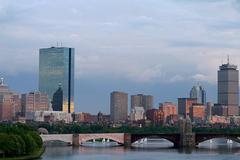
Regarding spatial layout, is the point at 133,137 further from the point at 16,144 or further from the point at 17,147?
the point at 17,147

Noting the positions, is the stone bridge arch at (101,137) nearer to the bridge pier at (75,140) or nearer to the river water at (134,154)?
the bridge pier at (75,140)

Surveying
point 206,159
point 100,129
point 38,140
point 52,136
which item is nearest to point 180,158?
point 206,159

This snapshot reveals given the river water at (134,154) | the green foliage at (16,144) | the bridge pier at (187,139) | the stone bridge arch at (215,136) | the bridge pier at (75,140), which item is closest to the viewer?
the green foliage at (16,144)

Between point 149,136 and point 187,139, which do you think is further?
point 187,139

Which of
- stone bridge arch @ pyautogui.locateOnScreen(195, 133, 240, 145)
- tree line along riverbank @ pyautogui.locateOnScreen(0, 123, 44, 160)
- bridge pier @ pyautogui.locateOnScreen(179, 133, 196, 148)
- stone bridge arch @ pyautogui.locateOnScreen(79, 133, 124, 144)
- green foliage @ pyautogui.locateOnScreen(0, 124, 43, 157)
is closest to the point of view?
tree line along riverbank @ pyautogui.locateOnScreen(0, 123, 44, 160)

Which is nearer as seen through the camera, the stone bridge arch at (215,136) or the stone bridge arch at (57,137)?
the stone bridge arch at (57,137)

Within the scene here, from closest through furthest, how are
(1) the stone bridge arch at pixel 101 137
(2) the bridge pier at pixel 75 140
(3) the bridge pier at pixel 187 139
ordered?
(2) the bridge pier at pixel 75 140, (3) the bridge pier at pixel 187 139, (1) the stone bridge arch at pixel 101 137

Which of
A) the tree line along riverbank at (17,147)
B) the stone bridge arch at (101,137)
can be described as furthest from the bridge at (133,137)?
the tree line along riverbank at (17,147)

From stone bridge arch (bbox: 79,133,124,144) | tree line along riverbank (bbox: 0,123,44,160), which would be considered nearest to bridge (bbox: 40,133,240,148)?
stone bridge arch (bbox: 79,133,124,144)

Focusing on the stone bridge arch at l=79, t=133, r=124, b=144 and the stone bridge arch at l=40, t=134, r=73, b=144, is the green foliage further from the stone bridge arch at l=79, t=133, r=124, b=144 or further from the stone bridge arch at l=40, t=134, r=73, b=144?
the stone bridge arch at l=79, t=133, r=124, b=144

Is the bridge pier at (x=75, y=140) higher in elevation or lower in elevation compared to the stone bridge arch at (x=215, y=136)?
lower

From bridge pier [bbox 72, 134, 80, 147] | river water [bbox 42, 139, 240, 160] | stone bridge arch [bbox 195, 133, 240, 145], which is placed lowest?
river water [bbox 42, 139, 240, 160]

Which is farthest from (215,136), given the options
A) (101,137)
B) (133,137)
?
(101,137)

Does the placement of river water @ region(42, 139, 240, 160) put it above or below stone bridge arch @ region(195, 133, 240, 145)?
below
